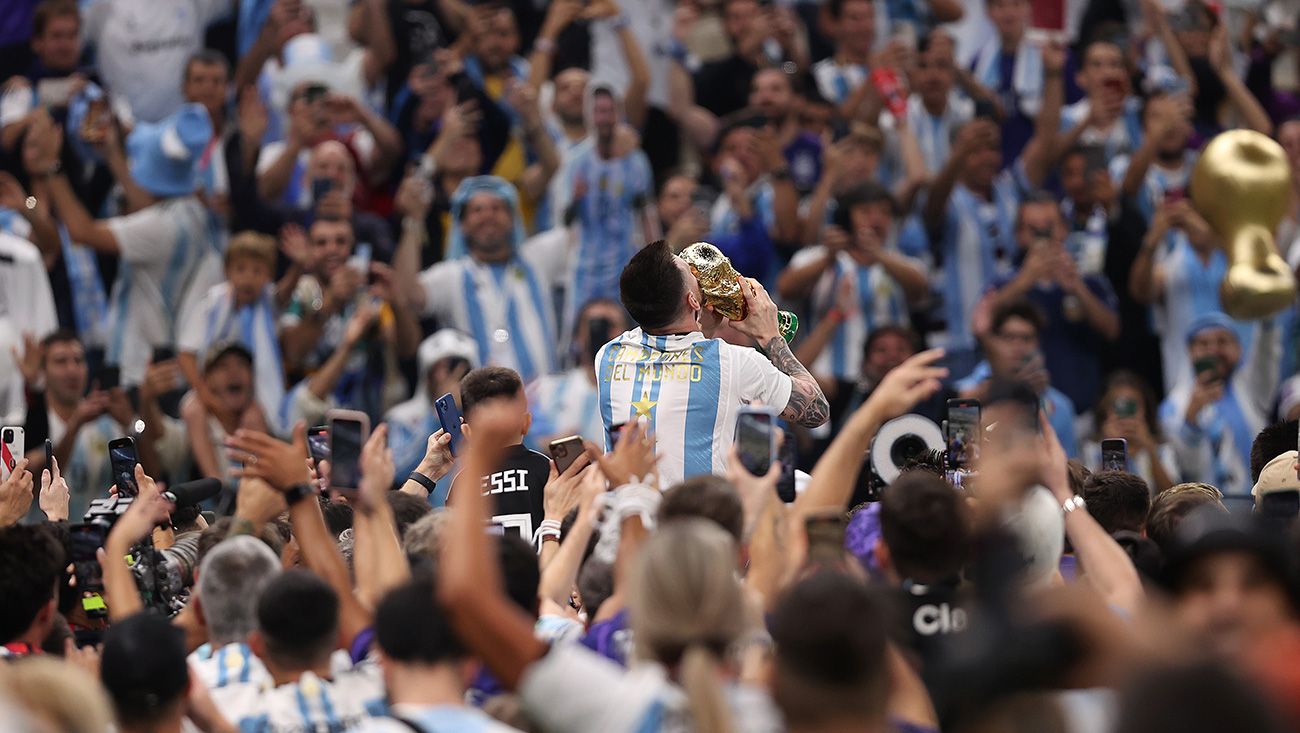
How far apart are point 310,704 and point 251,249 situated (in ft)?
25.5

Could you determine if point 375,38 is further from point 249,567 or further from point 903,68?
point 249,567

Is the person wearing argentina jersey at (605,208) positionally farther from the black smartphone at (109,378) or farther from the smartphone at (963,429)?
the smartphone at (963,429)

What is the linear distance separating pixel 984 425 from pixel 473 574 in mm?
2585

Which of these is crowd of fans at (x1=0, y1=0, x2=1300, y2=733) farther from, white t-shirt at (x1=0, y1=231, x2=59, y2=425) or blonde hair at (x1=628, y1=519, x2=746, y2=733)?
blonde hair at (x1=628, y1=519, x2=746, y2=733)

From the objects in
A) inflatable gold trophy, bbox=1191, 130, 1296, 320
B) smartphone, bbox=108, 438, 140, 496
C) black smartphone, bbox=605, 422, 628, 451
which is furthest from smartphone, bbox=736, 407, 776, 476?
inflatable gold trophy, bbox=1191, 130, 1296, 320

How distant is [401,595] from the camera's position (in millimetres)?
4215

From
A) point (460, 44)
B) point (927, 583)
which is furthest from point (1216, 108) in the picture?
point (927, 583)

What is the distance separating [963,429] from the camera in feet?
19.6

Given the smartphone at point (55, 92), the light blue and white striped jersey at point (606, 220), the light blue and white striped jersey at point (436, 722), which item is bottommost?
the light blue and white striped jersey at point (606, 220)

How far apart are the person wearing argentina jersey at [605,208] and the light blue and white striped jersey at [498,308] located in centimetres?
38

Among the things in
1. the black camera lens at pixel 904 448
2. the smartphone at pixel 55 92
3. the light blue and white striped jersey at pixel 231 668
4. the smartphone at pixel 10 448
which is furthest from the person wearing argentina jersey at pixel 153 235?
the light blue and white striped jersey at pixel 231 668

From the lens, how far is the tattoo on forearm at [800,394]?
677 cm

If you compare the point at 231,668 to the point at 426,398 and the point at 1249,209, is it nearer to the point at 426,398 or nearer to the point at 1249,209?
the point at 426,398

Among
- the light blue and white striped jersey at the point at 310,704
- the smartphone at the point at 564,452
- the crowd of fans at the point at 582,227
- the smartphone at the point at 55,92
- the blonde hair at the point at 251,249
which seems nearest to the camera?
the light blue and white striped jersey at the point at 310,704
